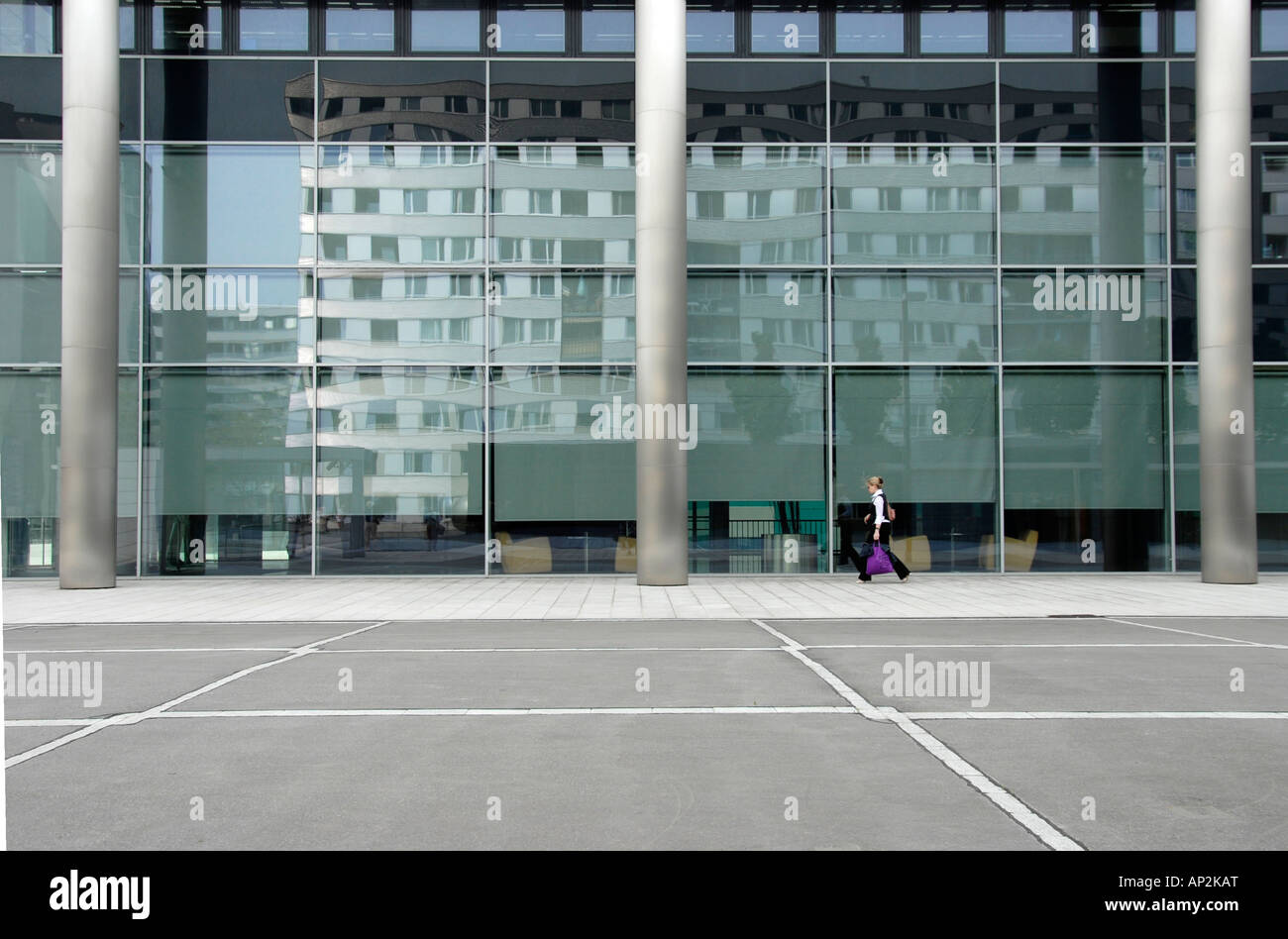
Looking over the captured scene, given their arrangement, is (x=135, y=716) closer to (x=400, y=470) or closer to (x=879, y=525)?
(x=400, y=470)

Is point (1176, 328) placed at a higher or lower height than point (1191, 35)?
lower

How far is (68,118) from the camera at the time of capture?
54.7ft

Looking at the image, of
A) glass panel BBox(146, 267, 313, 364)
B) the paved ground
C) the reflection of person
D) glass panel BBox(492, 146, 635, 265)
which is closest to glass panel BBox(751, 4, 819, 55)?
glass panel BBox(492, 146, 635, 265)

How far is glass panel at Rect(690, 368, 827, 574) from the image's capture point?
1853 centimetres

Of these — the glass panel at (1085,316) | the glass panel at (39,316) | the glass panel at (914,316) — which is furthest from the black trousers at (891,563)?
the glass panel at (39,316)

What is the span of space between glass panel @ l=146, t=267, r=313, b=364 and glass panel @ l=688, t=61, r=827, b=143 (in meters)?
7.58

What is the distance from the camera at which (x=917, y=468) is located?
61.4 ft

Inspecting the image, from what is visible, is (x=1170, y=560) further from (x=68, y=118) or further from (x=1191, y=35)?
(x=68, y=118)

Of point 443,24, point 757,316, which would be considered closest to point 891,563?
point 757,316
